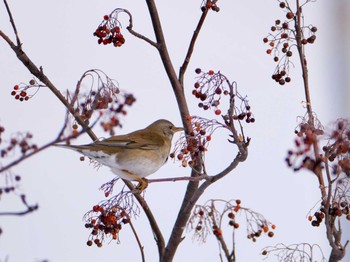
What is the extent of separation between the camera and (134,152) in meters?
1.54

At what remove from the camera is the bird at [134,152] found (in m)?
1.40

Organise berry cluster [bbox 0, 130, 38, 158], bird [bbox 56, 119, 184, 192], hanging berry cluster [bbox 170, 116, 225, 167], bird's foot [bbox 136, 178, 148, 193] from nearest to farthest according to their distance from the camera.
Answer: berry cluster [bbox 0, 130, 38, 158]
hanging berry cluster [bbox 170, 116, 225, 167]
bird's foot [bbox 136, 178, 148, 193]
bird [bbox 56, 119, 184, 192]

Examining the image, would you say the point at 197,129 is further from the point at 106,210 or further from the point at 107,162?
the point at 107,162

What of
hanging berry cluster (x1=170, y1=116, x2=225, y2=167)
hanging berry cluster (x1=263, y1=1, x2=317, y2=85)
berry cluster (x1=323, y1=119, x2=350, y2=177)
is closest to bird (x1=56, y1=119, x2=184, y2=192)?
hanging berry cluster (x1=170, y1=116, x2=225, y2=167)

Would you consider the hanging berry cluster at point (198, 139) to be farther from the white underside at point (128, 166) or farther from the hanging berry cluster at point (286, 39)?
the white underside at point (128, 166)

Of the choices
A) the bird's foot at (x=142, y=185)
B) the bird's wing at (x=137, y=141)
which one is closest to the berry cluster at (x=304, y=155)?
the bird's foot at (x=142, y=185)

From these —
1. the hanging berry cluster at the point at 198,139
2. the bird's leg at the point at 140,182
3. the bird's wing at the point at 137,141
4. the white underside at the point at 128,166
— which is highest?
the bird's wing at the point at 137,141

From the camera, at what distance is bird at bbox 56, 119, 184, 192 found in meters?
1.40

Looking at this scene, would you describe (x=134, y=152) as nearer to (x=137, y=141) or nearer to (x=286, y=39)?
(x=137, y=141)

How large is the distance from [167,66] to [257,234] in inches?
14.2

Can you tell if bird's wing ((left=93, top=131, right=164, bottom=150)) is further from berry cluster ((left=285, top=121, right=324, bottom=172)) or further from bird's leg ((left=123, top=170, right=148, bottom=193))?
berry cluster ((left=285, top=121, right=324, bottom=172))

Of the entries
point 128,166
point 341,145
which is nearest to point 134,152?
point 128,166

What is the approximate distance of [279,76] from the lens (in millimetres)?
1242

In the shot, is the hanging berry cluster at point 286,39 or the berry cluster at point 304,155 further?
the hanging berry cluster at point 286,39
